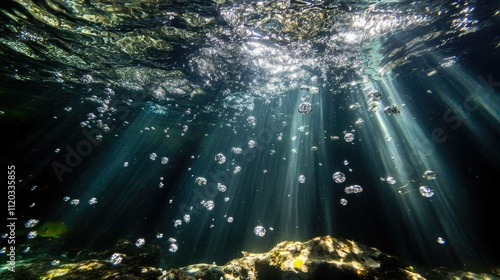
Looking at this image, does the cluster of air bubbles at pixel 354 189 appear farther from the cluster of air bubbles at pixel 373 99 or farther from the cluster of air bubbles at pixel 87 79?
the cluster of air bubbles at pixel 87 79

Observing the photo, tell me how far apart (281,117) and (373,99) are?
29.6 ft

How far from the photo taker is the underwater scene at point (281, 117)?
8875 mm

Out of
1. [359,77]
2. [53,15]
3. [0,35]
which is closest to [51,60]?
[0,35]

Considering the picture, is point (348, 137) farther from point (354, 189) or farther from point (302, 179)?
point (302, 179)

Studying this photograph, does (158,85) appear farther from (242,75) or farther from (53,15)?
(53,15)

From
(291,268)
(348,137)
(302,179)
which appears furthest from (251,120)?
(291,268)

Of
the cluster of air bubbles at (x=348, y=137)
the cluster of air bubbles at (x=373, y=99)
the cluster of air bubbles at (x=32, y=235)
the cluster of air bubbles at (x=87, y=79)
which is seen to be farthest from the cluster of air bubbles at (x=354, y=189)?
the cluster of air bubbles at (x=32, y=235)

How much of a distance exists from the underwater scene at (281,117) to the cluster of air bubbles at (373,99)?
0.22 meters

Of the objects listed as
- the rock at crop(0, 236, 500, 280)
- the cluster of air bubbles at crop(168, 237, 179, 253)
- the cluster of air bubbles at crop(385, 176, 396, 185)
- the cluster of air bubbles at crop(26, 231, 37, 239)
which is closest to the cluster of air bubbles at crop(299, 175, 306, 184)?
the cluster of air bubbles at crop(385, 176, 396, 185)

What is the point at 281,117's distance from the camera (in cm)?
2598

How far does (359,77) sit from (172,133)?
25.9m

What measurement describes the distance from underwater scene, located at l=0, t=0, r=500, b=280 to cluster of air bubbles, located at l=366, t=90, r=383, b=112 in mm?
224

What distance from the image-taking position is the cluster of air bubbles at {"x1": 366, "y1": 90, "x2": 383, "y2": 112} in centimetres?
1936

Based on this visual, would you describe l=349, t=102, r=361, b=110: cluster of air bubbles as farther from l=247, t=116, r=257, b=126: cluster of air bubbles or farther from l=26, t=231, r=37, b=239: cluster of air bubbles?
l=26, t=231, r=37, b=239: cluster of air bubbles
